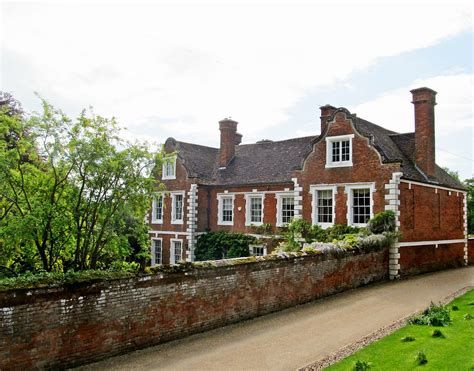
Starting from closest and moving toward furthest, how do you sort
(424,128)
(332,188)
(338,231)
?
1. (338,231)
2. (424,128)
3. (332,188)

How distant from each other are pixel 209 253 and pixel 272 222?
5127 millimetres

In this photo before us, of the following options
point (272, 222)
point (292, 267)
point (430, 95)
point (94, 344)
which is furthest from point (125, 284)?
point (430, 95)

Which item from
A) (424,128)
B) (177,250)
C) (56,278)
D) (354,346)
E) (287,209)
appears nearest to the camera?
(56,278)

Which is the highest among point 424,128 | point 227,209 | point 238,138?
point 238,138

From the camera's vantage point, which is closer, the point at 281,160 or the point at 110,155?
the point at 110,155

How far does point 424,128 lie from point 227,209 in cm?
1388

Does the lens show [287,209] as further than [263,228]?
No

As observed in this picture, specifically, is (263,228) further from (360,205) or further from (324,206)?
(360,205)

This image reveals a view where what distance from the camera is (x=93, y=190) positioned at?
39.5ft

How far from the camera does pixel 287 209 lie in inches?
1079

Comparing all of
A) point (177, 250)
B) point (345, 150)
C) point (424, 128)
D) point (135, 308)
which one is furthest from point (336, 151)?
point (135, 308)

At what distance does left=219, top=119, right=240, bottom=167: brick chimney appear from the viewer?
3334 centimetres

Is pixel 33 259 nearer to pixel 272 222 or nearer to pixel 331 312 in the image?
pixel 331 312

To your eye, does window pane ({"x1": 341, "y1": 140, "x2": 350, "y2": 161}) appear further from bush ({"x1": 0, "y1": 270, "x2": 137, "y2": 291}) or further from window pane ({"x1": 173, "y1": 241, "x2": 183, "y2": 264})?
bush ({"x1": 0, "y1": 270, "x2": 137, "y2": 291})
